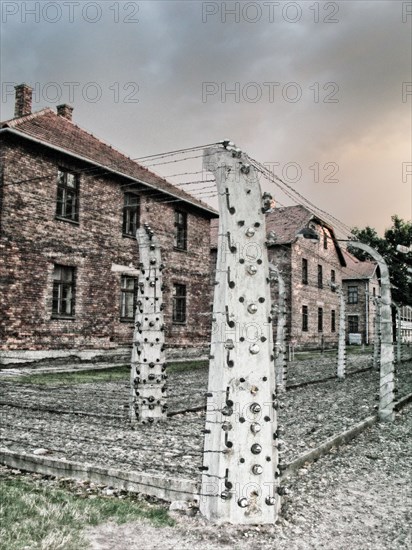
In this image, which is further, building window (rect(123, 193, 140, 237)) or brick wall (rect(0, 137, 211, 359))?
building window (rect(123, 193, 140, 237))

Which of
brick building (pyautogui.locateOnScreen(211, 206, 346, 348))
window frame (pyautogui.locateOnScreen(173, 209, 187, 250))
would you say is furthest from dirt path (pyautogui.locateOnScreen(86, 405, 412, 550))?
brick building (pyautogui.locateOnScreen(211, 206, 346, 348))

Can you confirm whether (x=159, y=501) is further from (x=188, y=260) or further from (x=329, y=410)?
(x=188, y=260)

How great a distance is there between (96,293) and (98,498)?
14788mm

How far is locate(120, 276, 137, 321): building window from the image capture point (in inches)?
788

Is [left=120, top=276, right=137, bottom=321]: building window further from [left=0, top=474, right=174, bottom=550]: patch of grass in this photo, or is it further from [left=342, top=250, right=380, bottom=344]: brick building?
[left=342, top=250, right=380, bottom=344]: brick building

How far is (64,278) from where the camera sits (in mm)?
17797

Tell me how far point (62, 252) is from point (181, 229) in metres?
7.41

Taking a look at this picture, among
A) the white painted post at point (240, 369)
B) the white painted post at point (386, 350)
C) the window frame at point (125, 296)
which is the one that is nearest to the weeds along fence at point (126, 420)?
the white painted post at point (386, 350)

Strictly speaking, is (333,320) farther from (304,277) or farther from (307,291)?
(304,277)

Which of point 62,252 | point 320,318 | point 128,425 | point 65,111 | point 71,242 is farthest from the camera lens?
point 320,318

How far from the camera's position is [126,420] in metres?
8.02

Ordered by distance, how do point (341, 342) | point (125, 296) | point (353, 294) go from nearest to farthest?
point (341, 342) → point (125, 296) → point (353, 294)

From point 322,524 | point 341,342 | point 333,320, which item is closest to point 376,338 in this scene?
point 341,342

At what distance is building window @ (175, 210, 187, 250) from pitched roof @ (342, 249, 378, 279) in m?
26.8
